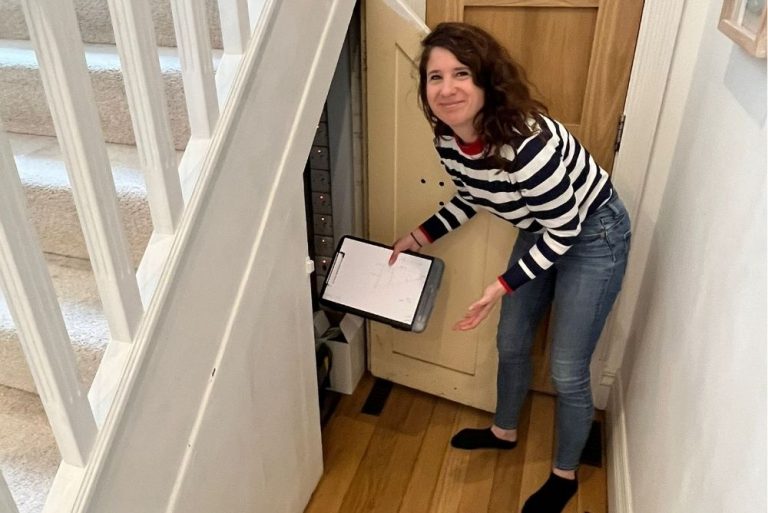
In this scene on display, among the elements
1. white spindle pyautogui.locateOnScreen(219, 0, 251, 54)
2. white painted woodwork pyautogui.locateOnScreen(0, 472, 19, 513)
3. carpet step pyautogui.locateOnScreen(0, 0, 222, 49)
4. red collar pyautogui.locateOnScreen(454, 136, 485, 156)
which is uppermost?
white spindle pyautogui.locateOnScreen(219, 0, 251, 54)

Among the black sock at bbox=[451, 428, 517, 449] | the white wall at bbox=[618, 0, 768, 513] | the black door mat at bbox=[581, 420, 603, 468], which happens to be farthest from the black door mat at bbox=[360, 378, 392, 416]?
the white wall at bbox=[618, 0, 768, 513]

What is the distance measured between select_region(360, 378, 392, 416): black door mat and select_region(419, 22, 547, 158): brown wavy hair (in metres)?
1.05

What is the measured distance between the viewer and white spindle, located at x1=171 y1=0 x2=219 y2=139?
96 cm

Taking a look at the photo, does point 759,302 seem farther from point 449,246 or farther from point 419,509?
point 419,509

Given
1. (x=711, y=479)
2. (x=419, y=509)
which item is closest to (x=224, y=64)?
(x=711, y=479)

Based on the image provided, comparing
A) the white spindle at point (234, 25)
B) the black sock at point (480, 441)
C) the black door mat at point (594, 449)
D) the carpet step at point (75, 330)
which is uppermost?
the white spindle at point (234, 25)

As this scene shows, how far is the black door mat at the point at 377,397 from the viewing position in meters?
2.04

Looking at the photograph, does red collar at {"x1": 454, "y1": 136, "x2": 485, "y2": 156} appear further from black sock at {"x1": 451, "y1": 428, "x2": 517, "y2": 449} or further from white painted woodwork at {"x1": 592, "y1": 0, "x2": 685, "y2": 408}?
black sock at {"x1": 451, "y1": 428, "x2": 517, "y2": 449}

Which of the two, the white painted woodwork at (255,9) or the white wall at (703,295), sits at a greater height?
the white painted woodwork at (255,9)

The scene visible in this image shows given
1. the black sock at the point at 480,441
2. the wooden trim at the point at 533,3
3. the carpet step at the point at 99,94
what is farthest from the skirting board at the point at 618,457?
the carpet step at the point at 99,94

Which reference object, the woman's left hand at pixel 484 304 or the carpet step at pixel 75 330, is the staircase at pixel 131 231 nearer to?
the carpet step at pixel 75 330

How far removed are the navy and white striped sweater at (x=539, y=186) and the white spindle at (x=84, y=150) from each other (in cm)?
79

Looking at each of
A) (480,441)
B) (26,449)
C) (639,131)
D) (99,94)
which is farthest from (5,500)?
(639,131)

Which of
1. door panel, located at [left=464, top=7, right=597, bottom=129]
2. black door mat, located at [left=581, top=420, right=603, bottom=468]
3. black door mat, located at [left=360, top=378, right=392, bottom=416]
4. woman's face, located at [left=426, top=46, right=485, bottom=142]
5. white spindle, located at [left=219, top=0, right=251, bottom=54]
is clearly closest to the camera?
white spindle, located at [left=219, top=0, right=251, bottom=54]
